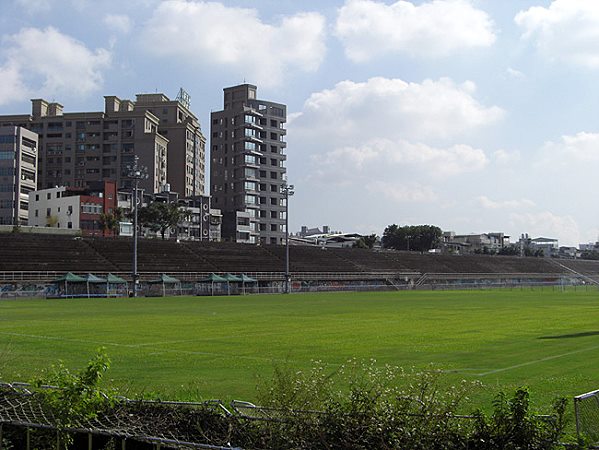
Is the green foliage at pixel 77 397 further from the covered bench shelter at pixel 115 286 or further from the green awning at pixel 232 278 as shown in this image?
the green awning at pixel 232 278

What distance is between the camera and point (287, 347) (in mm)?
23531

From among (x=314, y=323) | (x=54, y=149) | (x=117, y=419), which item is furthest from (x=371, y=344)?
(x=54, y=149)

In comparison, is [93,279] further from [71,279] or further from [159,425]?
[159,425]

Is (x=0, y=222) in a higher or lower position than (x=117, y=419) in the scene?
higher

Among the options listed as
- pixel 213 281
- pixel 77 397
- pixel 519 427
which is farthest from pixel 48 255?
pixel 519 427

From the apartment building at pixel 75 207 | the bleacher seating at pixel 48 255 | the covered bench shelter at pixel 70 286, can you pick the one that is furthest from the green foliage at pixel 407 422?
the apartment building at pixel 75 207

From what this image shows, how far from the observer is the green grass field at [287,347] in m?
16.4

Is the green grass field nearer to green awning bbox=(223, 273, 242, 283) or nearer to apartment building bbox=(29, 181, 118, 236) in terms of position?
green awning bbox=(223, 273, 242, 283)

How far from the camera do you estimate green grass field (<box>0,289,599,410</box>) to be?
1641cm

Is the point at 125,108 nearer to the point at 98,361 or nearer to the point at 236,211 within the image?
the point at 236,211

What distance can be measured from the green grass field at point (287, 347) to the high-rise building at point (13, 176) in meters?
108

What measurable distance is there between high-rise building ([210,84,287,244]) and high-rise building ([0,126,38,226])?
47.3m

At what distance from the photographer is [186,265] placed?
309 feet

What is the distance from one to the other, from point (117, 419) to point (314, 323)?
87.4ft
